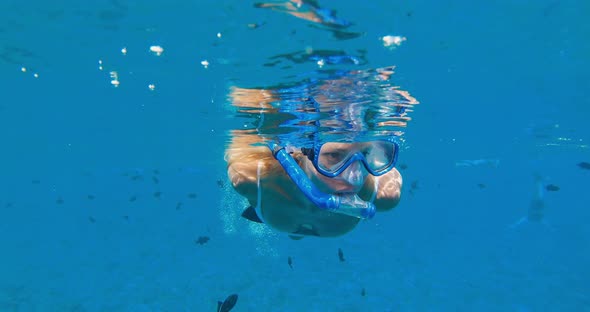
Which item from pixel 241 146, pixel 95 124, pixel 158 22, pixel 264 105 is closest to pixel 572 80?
pixel 264 105

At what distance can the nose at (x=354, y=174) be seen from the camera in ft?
15.9

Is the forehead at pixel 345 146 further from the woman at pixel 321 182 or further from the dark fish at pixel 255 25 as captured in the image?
the dark fish at pixel 255 25

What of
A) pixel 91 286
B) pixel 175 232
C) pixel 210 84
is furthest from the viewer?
pixel 175 232

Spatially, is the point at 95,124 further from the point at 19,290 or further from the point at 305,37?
the point at 305,37

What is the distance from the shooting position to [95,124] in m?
21.5

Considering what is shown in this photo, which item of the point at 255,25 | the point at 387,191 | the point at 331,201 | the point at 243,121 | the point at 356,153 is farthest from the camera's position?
the point at 243,121

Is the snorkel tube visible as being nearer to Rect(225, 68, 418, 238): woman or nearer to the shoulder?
Rect(225, 68, 418, 238): woman

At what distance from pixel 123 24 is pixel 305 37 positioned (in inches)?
147

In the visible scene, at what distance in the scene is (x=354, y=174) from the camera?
16.1 feet

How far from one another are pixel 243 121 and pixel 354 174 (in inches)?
358

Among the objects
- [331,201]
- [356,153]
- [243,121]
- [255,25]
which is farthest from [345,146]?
[243,121]

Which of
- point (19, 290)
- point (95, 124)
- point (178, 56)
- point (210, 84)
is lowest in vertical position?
point (19, 290)

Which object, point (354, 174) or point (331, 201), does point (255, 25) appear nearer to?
point (354, 174)

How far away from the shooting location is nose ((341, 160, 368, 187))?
15.9 feet
